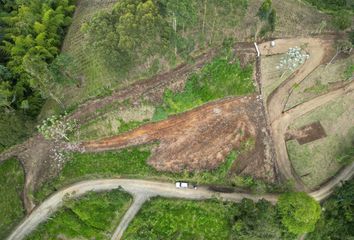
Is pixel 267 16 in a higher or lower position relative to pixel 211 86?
higher

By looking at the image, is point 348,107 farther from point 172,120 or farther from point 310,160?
point 172,120

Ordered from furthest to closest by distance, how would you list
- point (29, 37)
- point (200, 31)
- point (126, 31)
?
point (200, 31), point (29, 37), point (126, 31)

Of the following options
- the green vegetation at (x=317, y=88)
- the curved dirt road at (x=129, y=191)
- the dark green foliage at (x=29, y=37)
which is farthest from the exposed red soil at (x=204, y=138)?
the dark green foliage at (x=29, y=37)

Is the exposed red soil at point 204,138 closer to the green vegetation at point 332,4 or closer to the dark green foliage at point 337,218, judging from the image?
the dark green foliage at point 337,218

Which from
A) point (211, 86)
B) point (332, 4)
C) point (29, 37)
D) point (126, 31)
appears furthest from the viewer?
point (332, 4)

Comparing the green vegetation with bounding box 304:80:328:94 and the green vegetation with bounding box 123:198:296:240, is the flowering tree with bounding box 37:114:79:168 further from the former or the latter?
the green vegetation with bounding box 304:80:328:94

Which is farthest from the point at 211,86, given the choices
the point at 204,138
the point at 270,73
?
the point at 270,73

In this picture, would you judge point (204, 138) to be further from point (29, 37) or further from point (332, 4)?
point (332, 4)
